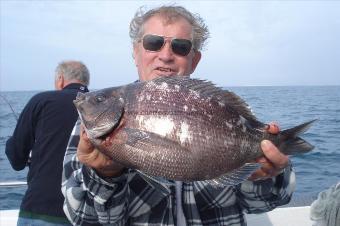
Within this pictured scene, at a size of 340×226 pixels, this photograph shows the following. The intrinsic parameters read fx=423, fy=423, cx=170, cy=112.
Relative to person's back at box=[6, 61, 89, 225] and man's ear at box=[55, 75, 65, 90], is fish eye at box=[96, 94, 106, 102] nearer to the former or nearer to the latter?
person's back at box=[6, 61, 89, 225]

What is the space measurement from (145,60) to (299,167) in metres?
8.94

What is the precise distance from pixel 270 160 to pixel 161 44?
91 centimetres

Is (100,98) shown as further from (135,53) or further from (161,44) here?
(135,53)

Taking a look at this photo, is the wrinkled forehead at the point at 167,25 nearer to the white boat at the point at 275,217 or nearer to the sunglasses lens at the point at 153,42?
the sunglasses lens at the point at 153,42

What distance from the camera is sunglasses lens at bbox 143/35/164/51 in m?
2.46

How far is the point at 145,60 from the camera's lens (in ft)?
8.32

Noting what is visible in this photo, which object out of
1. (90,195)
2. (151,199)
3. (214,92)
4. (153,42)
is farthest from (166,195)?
(153,42)

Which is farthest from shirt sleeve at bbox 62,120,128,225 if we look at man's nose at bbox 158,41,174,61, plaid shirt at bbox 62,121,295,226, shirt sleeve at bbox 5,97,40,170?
shirt sleeve at bbox 5,97,40,170

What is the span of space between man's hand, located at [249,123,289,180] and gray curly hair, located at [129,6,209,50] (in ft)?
2.76

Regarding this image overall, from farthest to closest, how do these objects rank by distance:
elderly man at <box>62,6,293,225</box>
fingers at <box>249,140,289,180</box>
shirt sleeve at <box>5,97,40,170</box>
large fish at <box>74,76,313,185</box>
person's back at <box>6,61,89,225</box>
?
1. shirt sleeve at <box>5,97,40,170</box>
2. person's back at <box>6,61,89,225</box>
3. elderly man at <box>62,6,293,225</box>
4. fingers at <box>249,140,289,180</box>
5. large fish at <box>74,76,313,185</box>

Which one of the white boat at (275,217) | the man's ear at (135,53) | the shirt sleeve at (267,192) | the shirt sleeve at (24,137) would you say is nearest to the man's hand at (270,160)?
the shirt sleeve at (267,192)

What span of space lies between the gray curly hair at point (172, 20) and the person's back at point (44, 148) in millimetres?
1493

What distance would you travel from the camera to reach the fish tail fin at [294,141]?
6.61 feet

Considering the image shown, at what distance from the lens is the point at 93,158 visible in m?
2.03
